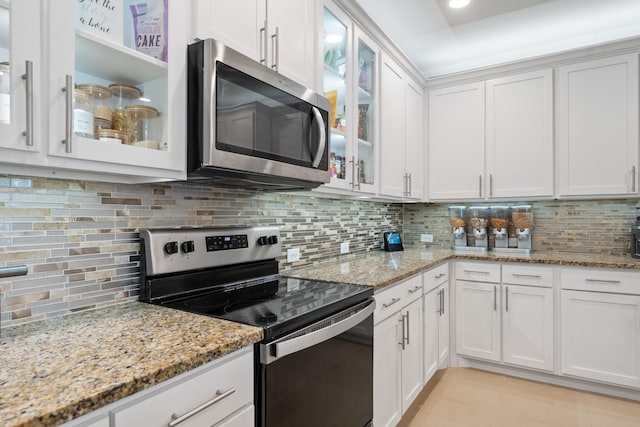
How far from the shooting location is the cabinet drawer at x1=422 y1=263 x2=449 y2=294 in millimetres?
2354

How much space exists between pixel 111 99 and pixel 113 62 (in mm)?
103

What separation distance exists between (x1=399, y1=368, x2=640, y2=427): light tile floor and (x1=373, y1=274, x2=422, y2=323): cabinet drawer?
708 millimetres

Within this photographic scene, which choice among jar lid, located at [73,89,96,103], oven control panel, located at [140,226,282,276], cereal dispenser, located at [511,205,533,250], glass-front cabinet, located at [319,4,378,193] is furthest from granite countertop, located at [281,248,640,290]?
jar lid, located at [73,89,96,103]

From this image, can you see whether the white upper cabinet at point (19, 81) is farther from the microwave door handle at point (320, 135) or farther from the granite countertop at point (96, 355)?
the microwave door handle at point (320, 135)

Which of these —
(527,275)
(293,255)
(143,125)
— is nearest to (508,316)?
(527,275)

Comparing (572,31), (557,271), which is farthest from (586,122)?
(557,271)

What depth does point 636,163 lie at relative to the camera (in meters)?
2.54

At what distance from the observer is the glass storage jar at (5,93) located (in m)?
0.78

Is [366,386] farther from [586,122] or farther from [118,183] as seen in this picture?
[586,122]

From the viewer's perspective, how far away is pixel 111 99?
1.09m

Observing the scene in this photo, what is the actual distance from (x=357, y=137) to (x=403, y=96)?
2.94 ft

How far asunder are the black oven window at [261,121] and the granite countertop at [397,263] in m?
0.63

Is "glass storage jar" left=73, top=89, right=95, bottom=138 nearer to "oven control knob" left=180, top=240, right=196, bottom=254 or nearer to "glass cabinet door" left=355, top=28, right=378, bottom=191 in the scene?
"oven control knob" left=180, top=240, right=196, bottom=254

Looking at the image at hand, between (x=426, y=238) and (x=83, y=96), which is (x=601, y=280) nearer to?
(x=426, y=238)
